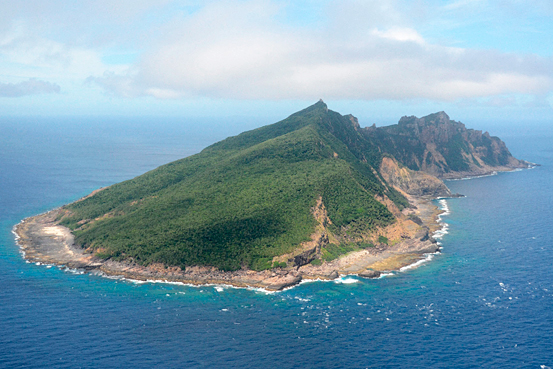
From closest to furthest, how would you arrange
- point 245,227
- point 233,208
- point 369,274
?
point 369,274, point 245,227, point 233,208

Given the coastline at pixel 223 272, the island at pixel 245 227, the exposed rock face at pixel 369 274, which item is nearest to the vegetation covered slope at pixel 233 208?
the island at pixel 245 227

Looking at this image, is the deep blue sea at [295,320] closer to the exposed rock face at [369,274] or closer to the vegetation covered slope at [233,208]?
the exposed rock face at [369,274]

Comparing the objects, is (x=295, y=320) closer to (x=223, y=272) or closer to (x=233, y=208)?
(x=223, y=272)

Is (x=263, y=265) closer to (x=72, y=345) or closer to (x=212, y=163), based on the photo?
(x=72, y=345)

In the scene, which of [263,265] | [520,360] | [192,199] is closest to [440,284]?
[520,360]

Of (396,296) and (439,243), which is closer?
(396,296)

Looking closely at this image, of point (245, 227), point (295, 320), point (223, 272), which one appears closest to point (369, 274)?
point (295, 320)
